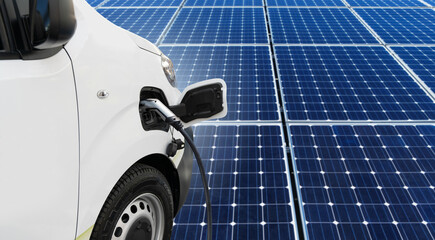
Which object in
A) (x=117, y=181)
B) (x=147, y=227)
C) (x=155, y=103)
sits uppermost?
(x=155, y=103)

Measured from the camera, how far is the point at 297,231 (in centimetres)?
273

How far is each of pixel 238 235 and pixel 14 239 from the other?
1772 millimetres

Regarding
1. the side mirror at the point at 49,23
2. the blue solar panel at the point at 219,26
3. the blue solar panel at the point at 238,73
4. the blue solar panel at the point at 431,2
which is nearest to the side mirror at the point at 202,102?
the side mirror at the point at 49,23

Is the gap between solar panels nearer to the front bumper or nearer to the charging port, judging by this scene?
the front bumper

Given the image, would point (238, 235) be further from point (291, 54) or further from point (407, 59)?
point (407, 59)

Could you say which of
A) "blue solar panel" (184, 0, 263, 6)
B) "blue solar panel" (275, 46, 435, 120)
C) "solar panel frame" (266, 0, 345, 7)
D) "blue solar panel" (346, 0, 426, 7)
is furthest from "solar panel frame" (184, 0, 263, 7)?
"blue solar panel" (275, 46, 435, 120)

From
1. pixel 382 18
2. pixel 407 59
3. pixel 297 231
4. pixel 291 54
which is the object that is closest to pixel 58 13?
pixel 297 231

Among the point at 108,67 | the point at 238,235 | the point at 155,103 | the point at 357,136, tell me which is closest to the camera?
the point at 108,67

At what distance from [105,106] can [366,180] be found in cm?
259

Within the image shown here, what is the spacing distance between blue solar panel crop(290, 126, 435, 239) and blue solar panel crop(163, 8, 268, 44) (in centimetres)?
317

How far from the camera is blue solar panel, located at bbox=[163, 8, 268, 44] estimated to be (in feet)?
21.3

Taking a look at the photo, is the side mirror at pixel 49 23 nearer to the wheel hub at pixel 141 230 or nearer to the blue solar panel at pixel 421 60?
the wheel hub at pixel 141 230

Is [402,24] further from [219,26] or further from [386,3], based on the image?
[219,26]

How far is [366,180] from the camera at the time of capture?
10.6 feet
